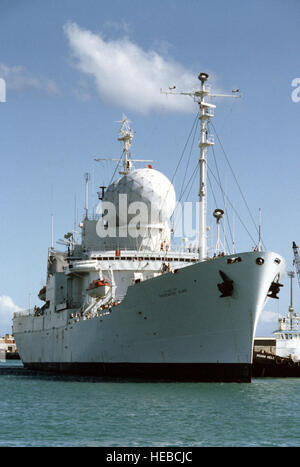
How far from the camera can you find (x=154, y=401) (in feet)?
90.0

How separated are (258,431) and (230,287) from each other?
38.5 feet

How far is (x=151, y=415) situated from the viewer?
23.9 meters

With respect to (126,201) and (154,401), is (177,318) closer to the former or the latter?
(154,401)

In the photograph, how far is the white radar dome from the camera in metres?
45.7

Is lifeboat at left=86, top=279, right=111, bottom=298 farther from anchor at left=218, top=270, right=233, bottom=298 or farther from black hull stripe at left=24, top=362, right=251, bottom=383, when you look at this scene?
anchor at left=218, top=270, right=233, bottom=298

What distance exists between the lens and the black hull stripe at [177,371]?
3341 cm

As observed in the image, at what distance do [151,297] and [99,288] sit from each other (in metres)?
7.14

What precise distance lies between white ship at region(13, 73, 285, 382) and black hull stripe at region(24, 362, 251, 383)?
5 centimetres

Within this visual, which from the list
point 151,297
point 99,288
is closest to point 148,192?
point 99,288

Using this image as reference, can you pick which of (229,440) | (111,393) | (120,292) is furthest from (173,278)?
(229,440)


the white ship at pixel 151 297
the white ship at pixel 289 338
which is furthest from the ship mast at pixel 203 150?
the white ship at pixel 289 338

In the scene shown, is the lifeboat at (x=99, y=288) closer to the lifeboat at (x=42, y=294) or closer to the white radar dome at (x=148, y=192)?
the white radar dome at (x=148, y=192)

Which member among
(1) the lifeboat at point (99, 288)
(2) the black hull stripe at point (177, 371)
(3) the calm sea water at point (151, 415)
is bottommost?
(3) the calm sea water at point (151, 415)

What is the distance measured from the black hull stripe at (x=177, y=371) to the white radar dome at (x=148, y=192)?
1077 cm
